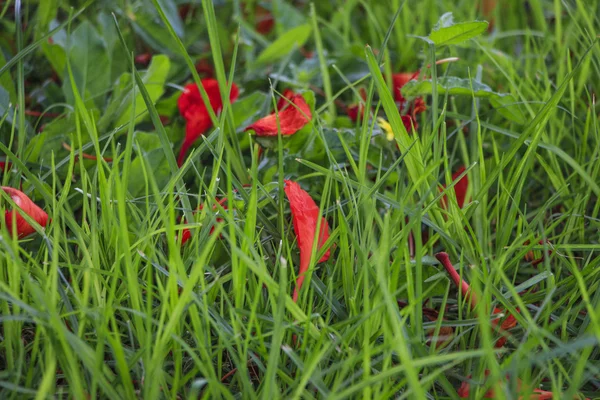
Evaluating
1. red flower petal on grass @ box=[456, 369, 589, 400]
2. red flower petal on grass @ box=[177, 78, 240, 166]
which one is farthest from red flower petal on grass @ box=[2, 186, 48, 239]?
red flower petal on grass @ box=[456, 369, 589, 400]

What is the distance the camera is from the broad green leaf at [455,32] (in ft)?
2.69

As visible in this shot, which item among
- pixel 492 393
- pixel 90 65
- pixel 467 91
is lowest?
pixel 492 393

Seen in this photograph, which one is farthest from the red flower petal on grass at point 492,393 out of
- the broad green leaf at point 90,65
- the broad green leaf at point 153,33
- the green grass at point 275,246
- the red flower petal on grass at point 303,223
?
the broad green leaf at point 153,33

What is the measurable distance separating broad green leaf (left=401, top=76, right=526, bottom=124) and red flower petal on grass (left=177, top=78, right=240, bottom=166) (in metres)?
0.29

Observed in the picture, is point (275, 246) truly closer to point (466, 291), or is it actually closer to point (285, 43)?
point (466, 291)

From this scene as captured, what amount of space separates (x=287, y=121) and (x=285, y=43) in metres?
0.37

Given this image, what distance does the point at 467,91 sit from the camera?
867 millimetres

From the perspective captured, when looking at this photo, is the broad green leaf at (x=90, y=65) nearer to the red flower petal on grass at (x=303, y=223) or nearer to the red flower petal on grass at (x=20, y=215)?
the red flower petal on grass at (x=20, y=215)

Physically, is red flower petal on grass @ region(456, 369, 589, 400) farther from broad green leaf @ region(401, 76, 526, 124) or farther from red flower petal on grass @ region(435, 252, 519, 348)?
broad green leaf @ region(401, 76, 526, 124)

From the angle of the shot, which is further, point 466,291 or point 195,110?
point 195,110

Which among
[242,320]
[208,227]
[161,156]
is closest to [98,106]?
[161,156]

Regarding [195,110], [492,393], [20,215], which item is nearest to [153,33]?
[195,110]

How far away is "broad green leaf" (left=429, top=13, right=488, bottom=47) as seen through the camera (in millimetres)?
821

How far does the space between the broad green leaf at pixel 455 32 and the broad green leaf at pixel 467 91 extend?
0.18 feet
